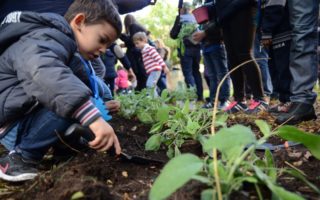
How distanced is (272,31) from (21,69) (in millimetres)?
1990

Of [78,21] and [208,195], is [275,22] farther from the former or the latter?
[208,195]

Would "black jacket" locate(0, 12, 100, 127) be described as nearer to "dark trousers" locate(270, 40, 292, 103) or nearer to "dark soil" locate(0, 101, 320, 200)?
"dark soil" locate(0, 101, 320, 200)

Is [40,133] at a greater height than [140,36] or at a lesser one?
greater

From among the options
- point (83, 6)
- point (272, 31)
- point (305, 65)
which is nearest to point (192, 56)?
point (272, 31)

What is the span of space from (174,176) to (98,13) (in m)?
1.39

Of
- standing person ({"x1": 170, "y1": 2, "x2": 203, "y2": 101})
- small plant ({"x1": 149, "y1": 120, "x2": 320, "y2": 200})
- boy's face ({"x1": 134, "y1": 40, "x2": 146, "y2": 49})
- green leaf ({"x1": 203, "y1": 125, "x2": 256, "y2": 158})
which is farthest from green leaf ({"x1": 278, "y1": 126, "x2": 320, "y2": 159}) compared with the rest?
boy's face ({"x1": 134, "y1": 40, "x2": 146, "y2": 49})

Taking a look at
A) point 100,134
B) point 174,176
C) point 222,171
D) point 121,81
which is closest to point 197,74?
point 121,81

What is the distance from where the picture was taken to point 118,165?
1.53 metres

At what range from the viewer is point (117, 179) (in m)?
1.37

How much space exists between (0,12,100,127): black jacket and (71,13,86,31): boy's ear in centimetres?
18

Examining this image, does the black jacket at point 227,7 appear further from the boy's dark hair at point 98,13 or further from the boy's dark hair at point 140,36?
the boy's dark hair at point 140,36

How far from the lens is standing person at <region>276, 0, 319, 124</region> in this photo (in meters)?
2.28

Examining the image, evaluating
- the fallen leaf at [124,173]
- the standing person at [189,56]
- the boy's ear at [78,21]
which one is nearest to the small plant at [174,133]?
the fallen leaf at [124,173]

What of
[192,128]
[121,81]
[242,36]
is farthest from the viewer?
[121,81]
